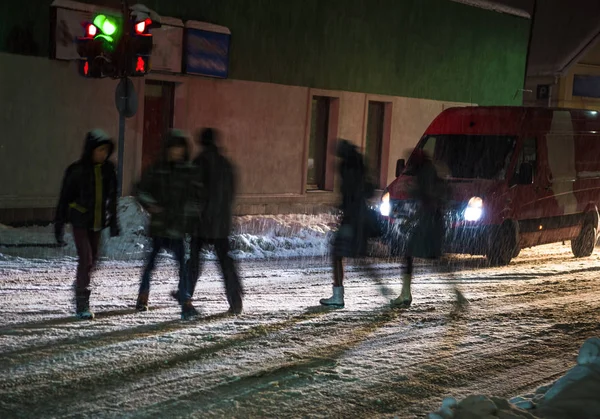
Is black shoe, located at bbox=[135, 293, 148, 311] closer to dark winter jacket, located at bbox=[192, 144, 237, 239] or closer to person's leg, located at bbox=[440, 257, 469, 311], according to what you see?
dark winter jacket, located at bbox=[192, 144, 237, 239]

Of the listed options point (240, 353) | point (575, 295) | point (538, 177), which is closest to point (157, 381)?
point (240, 353)

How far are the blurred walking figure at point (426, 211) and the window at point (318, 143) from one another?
11601 millimetres

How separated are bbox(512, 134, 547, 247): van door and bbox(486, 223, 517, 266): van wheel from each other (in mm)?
283

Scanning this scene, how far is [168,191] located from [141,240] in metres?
5.62

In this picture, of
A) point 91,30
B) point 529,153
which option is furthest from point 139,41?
point 529,153

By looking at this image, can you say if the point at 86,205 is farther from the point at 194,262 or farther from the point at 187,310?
the point at 187,310

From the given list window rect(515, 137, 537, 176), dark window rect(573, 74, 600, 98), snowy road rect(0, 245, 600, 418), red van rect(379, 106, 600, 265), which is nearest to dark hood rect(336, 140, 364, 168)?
snowy road rect(0, 245, 600, 418)

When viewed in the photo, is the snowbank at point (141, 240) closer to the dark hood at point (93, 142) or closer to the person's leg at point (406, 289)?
the person's leg at point (406, 289)

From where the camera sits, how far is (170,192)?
859 cm

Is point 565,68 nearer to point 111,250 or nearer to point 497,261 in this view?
point 497,261

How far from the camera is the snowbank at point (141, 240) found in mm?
12992

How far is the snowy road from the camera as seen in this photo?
6.14m

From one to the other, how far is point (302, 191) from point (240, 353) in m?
13.5

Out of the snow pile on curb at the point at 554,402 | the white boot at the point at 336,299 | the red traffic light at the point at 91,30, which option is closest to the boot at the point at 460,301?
the white boot at the point at 336,299
